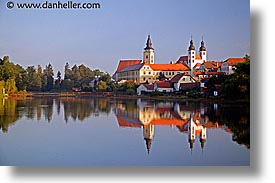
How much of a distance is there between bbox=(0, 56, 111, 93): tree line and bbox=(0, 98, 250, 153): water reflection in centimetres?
11

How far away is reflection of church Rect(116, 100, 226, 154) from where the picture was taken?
11.1 feet

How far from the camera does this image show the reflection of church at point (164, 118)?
3.38 m

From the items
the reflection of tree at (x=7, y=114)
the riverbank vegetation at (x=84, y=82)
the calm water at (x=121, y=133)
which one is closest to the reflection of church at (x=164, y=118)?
the calm water at (x=121, y=133)

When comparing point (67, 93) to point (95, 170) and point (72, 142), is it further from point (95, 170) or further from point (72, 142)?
point (95, 170)

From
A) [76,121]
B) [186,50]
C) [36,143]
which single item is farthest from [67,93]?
[186,50]

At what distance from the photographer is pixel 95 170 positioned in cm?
326

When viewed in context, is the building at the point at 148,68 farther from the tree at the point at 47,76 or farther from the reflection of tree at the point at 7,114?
the reflection of tree at the point at 7,114

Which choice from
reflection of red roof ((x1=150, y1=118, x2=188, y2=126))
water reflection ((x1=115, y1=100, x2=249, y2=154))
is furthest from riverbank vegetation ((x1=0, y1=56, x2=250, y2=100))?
reflection of red roof ((x1=150, y1=118, x2=188, y2=126))

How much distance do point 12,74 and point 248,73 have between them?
176 cm

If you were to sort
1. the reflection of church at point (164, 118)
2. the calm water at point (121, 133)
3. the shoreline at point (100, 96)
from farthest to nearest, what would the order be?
the shoreline at point (100, 96)
the reflection of church at point (164, 118)
the calm water at point (121, 133)

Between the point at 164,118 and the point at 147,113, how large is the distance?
13 cm

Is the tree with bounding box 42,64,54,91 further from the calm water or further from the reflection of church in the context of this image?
the reflection of church

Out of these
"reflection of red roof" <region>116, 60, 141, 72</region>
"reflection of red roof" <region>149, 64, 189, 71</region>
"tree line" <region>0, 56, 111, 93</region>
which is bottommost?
"tree line" <region>0, 56, 111, 93</region>

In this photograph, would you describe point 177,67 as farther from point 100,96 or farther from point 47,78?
point 47,78
